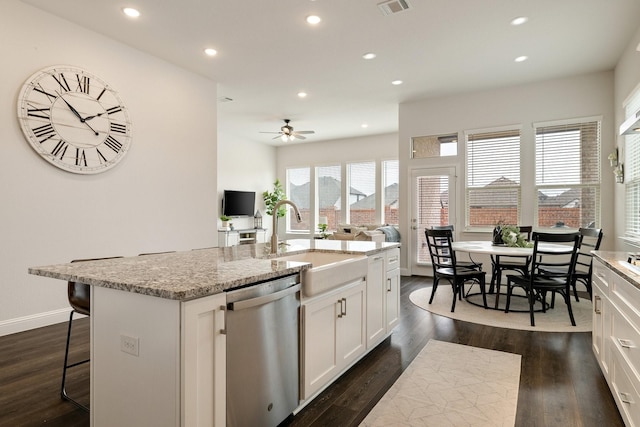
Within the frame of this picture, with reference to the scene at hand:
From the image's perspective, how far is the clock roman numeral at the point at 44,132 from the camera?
3.38m

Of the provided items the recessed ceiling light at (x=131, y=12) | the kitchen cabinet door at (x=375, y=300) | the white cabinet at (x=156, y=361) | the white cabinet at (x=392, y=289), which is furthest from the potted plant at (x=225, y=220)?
the white cabinet at (x=156, y=361)

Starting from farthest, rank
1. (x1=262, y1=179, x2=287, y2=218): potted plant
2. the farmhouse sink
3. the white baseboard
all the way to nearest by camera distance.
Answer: (x1=262, y1=179, x2=287, y2=218): potted plant < the white baseboard < the farmhouse sink

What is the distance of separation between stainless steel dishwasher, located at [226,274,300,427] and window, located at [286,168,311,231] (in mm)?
8203

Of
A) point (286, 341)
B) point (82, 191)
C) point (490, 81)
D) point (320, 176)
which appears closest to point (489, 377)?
point (286, 341)

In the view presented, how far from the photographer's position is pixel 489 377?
251cm

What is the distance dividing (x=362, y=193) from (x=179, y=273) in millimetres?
7950

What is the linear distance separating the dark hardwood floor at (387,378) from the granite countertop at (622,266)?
32.8 inches

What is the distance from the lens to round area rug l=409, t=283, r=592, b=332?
3.61 m

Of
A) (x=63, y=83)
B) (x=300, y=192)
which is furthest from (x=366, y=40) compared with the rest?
(x=300, y=192)

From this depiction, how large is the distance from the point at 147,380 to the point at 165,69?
4275mm

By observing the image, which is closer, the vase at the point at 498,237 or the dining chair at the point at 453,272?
the dining chair at the point at 453,272

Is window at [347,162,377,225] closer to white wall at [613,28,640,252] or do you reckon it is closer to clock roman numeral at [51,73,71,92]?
white wall at [613,28,640,252]

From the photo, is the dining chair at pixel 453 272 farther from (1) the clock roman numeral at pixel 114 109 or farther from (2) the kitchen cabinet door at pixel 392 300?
(1) the clock roman numeral at pixel 114 109

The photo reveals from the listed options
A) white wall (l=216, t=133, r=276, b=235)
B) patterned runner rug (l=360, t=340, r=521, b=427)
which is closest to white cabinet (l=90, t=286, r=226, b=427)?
patterned runner rug (l=360, t=340, r=521, b=427)
